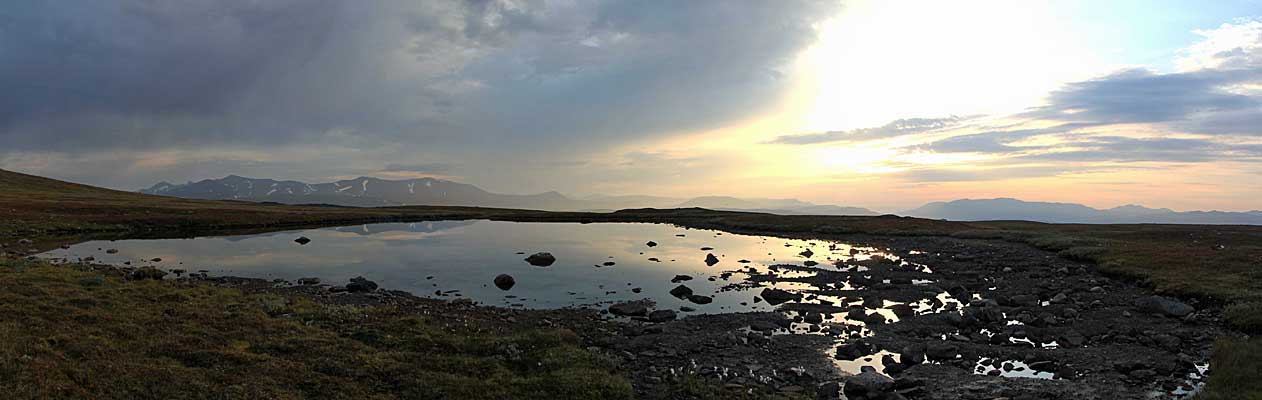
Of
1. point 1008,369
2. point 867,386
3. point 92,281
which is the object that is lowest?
point 1008,369

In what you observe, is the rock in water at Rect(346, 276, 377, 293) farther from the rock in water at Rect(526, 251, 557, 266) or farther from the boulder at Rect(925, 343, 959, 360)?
the boulder at Rect(925, 343, 959, 360)

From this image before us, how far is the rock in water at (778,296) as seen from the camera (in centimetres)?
3177

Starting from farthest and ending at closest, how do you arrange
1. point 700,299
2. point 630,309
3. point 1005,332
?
1. point 700,299
2. point 630,309
3. point 1005,332

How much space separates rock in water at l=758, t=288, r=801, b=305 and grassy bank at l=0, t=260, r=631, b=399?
48.8 ft

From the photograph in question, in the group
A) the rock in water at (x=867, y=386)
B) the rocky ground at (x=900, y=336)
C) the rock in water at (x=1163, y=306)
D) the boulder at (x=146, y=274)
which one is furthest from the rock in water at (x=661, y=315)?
the boulder at (x=146, y=274)

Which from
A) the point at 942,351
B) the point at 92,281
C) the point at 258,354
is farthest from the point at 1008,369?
the point at 92,281

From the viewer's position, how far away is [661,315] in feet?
88.5

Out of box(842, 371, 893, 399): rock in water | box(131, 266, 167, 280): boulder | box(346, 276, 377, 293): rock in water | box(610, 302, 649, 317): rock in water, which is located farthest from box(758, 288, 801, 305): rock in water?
box(131, 266, 167, 280): boulder

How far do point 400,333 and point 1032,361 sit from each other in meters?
23.5

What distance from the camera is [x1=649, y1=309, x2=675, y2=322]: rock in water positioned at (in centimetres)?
2647

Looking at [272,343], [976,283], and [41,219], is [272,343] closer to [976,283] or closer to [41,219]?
[976,283]

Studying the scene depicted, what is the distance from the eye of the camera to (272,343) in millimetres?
18422

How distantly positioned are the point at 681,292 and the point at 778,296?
5.94 m

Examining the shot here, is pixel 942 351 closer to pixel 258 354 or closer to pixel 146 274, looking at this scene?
pixel 258 354
